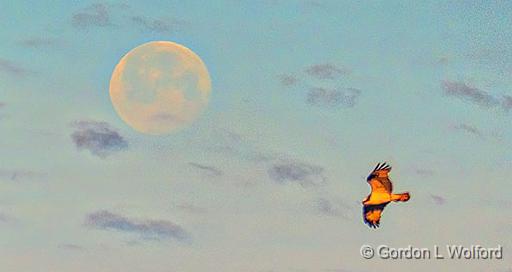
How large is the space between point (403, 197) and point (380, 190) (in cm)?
332

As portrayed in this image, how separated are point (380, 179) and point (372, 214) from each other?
6.38 m

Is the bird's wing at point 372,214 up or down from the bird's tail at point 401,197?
down

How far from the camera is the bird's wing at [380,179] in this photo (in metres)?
171

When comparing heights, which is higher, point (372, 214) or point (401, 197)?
point (401, 197)

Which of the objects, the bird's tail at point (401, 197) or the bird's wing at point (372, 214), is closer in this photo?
the bird's tail at point (401, 197)

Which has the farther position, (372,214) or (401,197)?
(372,214)

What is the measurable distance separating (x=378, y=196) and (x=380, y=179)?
236 cm

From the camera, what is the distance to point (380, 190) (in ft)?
568

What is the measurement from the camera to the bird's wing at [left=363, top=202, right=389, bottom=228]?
174625 millimetres

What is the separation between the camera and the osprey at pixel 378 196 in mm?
171750

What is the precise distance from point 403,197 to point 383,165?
16.9 feet

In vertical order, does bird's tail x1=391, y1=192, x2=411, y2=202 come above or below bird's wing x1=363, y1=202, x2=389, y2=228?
above

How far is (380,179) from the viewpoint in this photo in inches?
6786

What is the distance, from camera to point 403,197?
172 m
